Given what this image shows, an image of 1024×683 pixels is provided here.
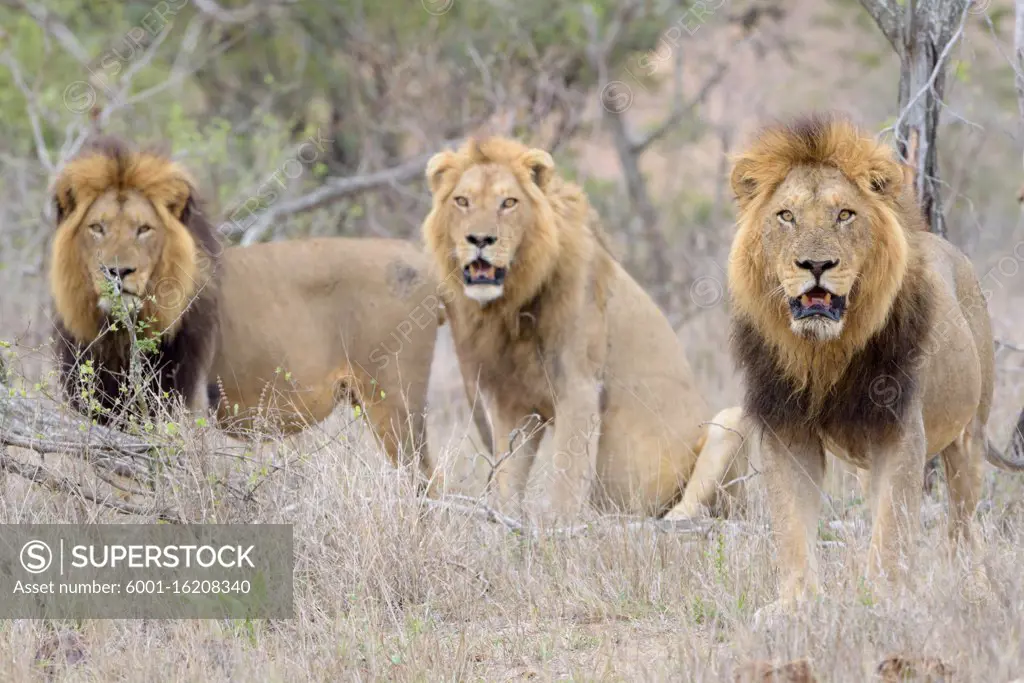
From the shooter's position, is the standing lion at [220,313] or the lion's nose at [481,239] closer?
the standing lion at [220,313]

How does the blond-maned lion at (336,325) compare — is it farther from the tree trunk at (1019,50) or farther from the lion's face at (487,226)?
the tree trunk at (1019,50)

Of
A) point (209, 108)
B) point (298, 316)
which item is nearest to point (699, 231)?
point (209, 108)

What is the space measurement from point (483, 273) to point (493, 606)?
6.38 feet

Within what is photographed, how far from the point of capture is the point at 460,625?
16.0ft

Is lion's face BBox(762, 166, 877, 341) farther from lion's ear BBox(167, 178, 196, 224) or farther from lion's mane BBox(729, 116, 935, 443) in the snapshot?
lion's ear BBox(167, 178, 196, 224)

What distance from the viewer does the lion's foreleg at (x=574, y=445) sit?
6520 mm

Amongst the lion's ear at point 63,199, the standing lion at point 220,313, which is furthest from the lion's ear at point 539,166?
the lion's ear at point 63,199

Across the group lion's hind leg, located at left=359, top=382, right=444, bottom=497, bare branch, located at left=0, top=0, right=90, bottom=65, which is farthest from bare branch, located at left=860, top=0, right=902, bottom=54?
bare branch, located at left=0, top=0, right=90, bottom=65

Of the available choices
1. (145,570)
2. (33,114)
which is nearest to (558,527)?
(145,570)

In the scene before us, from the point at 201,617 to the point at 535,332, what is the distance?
251 centimetres

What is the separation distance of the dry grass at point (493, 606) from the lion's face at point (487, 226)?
3.77 ft

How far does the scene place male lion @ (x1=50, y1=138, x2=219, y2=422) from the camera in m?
6.25

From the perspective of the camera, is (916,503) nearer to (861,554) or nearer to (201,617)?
(861,554)

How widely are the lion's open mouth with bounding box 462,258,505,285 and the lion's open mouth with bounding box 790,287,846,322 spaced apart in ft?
7.39
